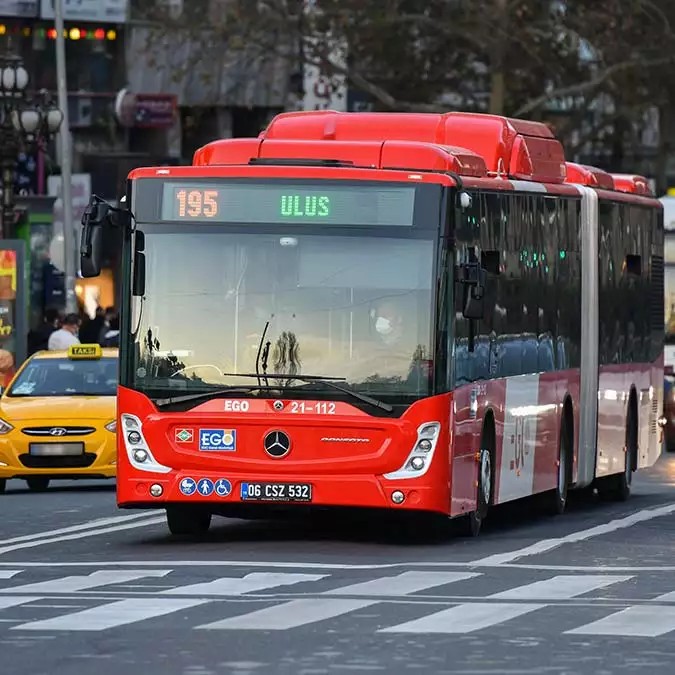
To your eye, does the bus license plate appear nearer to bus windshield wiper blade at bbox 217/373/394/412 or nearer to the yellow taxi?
bus windshield wiper blade at bbox 217/373/394/412

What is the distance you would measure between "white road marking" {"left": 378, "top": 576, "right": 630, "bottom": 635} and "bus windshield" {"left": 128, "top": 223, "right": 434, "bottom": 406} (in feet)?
8.76

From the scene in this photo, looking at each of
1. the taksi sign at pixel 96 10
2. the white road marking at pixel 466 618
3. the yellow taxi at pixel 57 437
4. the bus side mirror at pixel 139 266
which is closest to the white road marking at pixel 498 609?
the white road marking at pixel 466 618

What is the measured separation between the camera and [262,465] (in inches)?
715

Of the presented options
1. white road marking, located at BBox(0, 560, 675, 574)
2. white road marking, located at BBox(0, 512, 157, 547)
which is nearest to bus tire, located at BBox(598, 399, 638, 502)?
white road marking, located at BBox(0, 512, 157, 547)

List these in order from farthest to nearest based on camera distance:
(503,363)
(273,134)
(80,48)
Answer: (80,48)
(273,134)
(503,363)

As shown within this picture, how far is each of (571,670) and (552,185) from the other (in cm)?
1126

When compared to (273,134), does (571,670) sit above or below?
below

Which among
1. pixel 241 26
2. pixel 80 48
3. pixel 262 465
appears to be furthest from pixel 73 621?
pixel 80 48

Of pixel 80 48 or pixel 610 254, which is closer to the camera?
pixel 610 254

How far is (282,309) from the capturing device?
59.5 ft

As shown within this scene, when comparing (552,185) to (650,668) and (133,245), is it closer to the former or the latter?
(133,245)

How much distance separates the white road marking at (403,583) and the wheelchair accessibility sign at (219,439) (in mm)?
2308

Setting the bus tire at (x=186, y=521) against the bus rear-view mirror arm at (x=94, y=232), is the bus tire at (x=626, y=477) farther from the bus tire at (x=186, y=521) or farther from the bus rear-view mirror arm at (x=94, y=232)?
the bus rear-view mirror arm at (x=94, y=232)

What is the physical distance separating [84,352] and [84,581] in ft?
43.3
